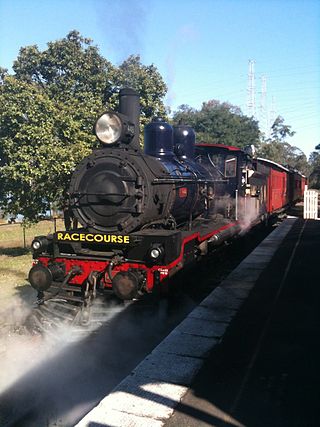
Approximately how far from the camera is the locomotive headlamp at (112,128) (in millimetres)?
6152

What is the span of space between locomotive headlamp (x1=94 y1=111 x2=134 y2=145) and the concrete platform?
9.62 feet

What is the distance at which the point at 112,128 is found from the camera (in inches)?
245

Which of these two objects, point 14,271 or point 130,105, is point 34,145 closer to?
point 14,271

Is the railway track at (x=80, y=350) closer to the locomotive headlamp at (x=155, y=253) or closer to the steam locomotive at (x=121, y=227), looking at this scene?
the steam locomotive at (x=121, y=227)

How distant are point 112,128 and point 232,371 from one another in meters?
3.92

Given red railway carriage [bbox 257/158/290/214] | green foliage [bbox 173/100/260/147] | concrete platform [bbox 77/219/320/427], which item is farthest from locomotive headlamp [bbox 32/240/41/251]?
green foliage [bbox 173/100/260/147]

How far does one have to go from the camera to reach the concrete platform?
3.40 metres

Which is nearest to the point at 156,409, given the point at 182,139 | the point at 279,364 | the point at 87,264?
the point at 279,364

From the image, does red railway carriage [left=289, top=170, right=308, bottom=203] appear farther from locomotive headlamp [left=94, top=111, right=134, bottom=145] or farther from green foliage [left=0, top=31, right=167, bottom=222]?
locomotive headlamp [left=94, top=111, right=134, bottom=145]

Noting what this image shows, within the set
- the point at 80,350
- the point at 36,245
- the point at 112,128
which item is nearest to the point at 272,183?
the point at 112,128

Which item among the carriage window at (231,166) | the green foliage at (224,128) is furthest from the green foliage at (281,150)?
the carriage window at (231,166)

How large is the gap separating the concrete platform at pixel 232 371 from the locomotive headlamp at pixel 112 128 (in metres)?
2.93

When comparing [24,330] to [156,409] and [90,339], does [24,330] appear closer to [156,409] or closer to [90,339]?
[90,339]

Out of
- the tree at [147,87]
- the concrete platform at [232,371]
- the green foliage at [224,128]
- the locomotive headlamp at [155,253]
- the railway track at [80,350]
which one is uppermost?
the green foliage at [224,128]
